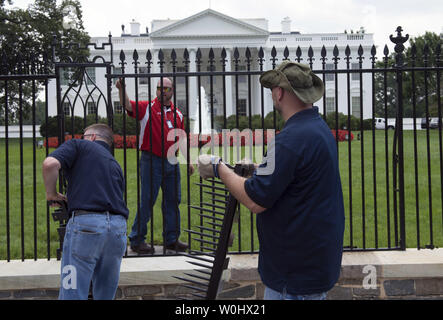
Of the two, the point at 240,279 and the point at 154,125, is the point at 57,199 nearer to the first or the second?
the point at 240,279

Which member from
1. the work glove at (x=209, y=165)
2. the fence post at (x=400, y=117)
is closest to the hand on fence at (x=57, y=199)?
the work glove at (x=209, y=165)

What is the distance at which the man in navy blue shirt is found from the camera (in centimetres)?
336

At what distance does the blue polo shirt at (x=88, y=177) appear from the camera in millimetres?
3432

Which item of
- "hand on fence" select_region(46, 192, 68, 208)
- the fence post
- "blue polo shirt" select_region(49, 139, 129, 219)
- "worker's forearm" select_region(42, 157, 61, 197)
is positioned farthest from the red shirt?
the fence post

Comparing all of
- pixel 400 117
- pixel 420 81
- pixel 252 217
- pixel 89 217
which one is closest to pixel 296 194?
pixel 89 217

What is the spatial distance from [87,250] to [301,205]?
1.62m

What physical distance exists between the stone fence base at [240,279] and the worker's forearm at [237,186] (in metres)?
2.17

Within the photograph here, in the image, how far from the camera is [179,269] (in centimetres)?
455

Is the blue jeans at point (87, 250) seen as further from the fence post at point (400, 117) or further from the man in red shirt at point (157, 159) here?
the fence post at point (400, 117)

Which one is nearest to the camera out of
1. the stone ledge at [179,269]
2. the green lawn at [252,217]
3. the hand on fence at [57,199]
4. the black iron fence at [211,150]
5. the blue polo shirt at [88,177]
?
the blue polo shirt at [88,177]

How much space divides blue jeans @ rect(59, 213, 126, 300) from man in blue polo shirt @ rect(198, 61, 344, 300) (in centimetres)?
117

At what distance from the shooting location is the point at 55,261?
4824 millimetres

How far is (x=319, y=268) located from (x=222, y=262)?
0.49 m
